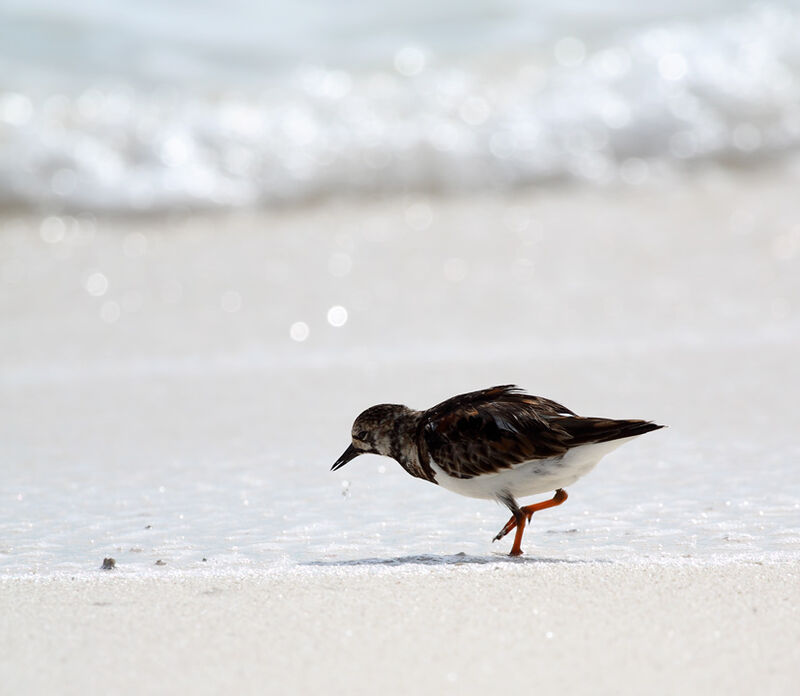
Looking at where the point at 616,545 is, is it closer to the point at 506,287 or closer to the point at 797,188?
the point at 506,287

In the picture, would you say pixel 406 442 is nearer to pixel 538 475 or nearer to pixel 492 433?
pixel 492 433

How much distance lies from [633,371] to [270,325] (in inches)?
85.7

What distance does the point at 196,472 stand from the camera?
434 cm

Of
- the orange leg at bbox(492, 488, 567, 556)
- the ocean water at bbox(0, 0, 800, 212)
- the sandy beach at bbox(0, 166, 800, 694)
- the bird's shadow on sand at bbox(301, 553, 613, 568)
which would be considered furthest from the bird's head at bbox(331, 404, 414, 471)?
the ocean water at bbox(0, 0, 800, 212)

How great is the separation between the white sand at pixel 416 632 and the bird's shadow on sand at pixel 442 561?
0.34 feet

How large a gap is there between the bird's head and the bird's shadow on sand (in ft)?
1.87

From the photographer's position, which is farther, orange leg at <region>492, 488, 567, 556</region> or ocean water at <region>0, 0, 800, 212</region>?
ocean water at <region>0, 0, 800, 212</region>

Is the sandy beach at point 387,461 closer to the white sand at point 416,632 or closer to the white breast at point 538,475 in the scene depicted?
the white sand at point 416,632

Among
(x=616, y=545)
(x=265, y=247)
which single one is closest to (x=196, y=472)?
(x=616, y=545)

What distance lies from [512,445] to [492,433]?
7cm

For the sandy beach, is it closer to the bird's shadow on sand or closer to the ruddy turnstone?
the bird's shadow on sand

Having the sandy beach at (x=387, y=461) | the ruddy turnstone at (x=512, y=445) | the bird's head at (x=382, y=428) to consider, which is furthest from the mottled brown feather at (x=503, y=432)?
the sandy beach at (x=387, y=461)

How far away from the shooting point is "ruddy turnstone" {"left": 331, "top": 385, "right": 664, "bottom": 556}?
3342mm

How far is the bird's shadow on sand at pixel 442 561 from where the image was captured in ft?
10.2
